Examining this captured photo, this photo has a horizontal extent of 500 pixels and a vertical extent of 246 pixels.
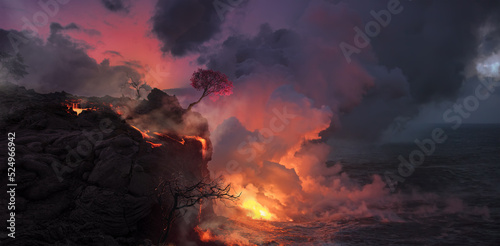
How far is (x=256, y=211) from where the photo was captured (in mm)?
42906

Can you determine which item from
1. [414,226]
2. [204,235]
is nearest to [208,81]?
[204,235]

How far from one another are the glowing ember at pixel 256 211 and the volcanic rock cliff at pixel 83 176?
783 inches

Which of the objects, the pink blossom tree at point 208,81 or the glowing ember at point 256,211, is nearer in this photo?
the pink blossom tree at point 208,81

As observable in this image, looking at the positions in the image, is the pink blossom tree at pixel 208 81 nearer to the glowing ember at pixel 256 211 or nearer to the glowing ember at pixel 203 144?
the glowing ember at pixel 203 144

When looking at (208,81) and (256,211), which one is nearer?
(208,81)

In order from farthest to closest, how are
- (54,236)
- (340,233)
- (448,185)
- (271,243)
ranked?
(448,185), (340,233), (271,243), (54,236)

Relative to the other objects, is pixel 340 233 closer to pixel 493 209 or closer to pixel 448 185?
pixel 493 209

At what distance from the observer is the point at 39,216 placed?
15.1 m

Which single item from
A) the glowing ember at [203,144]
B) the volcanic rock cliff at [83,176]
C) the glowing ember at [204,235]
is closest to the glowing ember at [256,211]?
the glowing ember at [203,144]

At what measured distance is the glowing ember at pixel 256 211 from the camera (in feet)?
137

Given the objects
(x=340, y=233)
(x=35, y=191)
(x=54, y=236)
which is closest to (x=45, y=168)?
(x=35, y=191)

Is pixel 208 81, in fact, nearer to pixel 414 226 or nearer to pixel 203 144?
pixel 203 144

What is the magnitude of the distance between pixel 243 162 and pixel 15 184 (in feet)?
133

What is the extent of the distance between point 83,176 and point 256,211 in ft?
102
